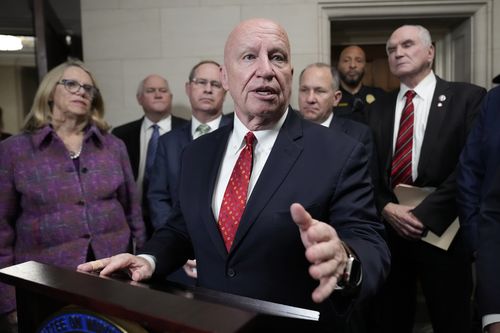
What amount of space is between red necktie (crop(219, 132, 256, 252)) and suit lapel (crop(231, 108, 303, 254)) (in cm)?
6

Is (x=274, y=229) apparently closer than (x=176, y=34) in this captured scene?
Yes

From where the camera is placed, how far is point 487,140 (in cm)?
177

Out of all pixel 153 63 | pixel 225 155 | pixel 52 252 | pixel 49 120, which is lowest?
pixel 52 252

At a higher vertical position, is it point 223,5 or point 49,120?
point 223,5

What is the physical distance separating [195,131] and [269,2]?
5.67 feet

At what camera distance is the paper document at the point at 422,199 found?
248cm

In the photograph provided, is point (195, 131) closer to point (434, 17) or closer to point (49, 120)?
point (49, 120)

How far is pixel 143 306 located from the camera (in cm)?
69

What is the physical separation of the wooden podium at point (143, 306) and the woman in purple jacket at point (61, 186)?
1277 millimetres

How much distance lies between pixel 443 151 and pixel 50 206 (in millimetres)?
1919

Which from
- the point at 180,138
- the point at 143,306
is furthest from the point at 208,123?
the point at 143,306

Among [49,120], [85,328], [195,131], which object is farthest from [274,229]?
[195,131]

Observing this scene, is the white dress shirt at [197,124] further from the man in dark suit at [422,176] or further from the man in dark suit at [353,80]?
the man in dark suit at [353,80]

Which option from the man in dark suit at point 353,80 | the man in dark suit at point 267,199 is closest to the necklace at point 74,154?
the man in dark suit at point 267,199
